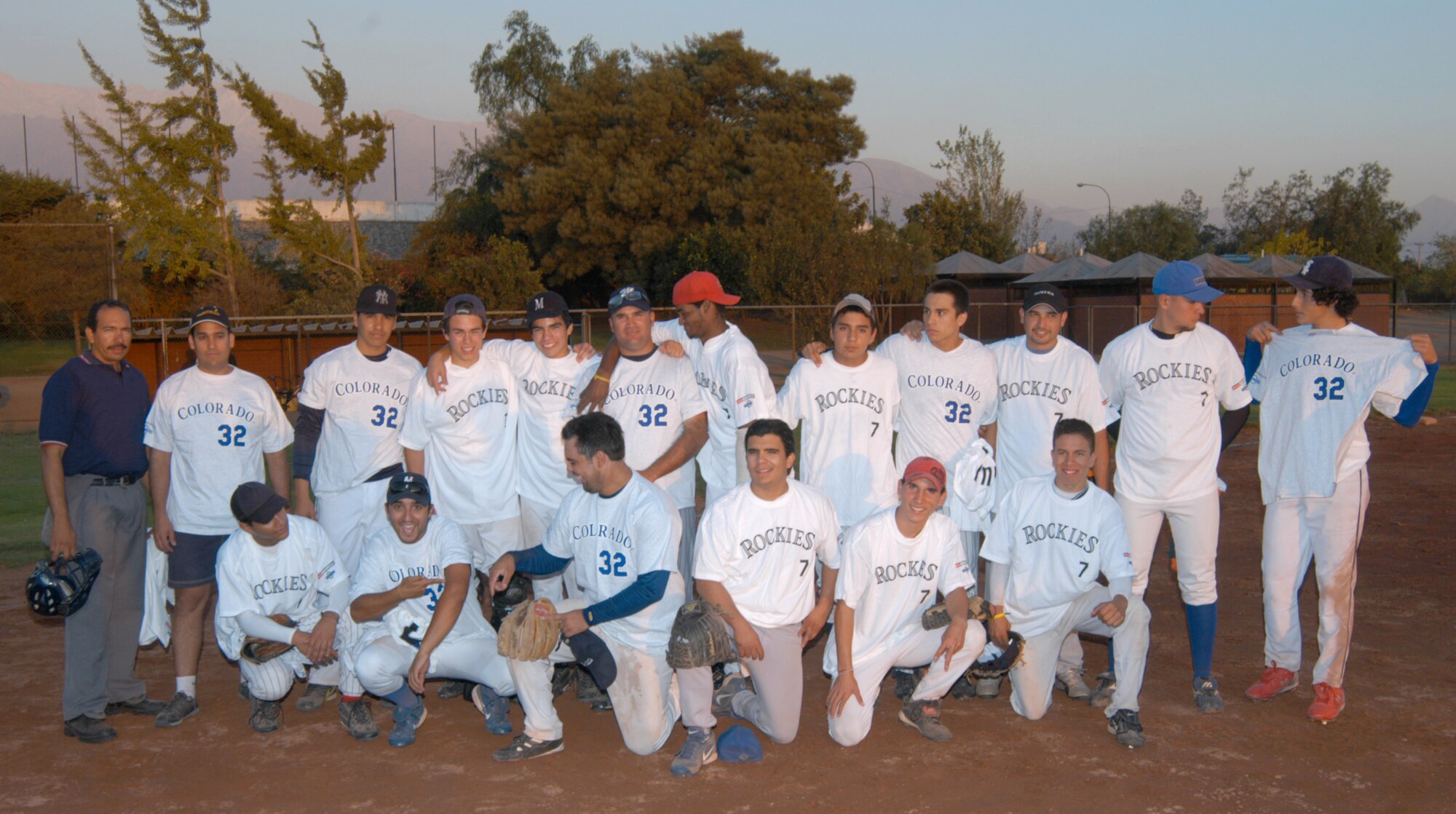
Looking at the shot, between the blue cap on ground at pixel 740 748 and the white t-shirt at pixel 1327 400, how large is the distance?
3028mm

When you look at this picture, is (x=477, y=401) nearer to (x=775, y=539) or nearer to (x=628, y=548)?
(x=628, y=548)

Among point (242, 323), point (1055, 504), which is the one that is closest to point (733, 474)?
point (1055, 504)

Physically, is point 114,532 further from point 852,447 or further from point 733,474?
point 852,447

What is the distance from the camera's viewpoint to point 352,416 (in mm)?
5984

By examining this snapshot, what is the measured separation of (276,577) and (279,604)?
5.7 inches

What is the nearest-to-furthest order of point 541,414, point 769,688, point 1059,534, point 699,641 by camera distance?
point 699,641 < point 769,688 < point 1059,534 < point 541,414

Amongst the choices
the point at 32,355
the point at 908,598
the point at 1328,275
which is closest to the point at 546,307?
the point at 908,598

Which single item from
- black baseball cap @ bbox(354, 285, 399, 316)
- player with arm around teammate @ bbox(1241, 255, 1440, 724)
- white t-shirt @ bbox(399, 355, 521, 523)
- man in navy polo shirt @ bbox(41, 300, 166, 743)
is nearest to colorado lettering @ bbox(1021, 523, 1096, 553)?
player with arm around teammate @ bbox(1241, 255, 1440, 724)

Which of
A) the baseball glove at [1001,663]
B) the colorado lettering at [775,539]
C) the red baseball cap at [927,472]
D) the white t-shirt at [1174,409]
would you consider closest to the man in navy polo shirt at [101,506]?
the colorado lettering at [775,539]

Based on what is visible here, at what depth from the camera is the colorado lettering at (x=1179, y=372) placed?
219 inches

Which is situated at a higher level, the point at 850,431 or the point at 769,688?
the point at 850,431

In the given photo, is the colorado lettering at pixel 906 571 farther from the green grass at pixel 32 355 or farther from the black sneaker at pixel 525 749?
the green grass at pixel 32 355

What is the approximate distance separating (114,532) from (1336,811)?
585cm

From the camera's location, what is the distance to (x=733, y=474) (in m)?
6.19
